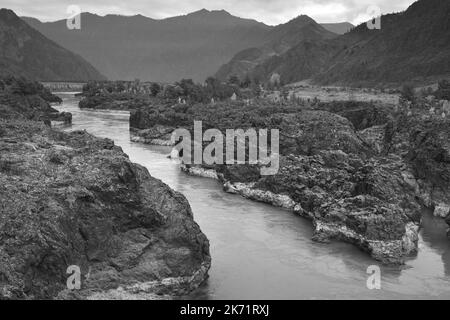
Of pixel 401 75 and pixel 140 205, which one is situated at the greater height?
pixel 401 75

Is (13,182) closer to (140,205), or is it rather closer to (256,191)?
(140,205)

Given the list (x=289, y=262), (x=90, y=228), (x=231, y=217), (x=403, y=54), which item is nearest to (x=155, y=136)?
(x=231, y=217)

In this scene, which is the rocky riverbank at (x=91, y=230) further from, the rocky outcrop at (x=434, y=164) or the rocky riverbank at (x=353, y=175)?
the rocky outcrop at (x=434, y=164)

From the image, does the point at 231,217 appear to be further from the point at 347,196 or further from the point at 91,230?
the point at 91,230
